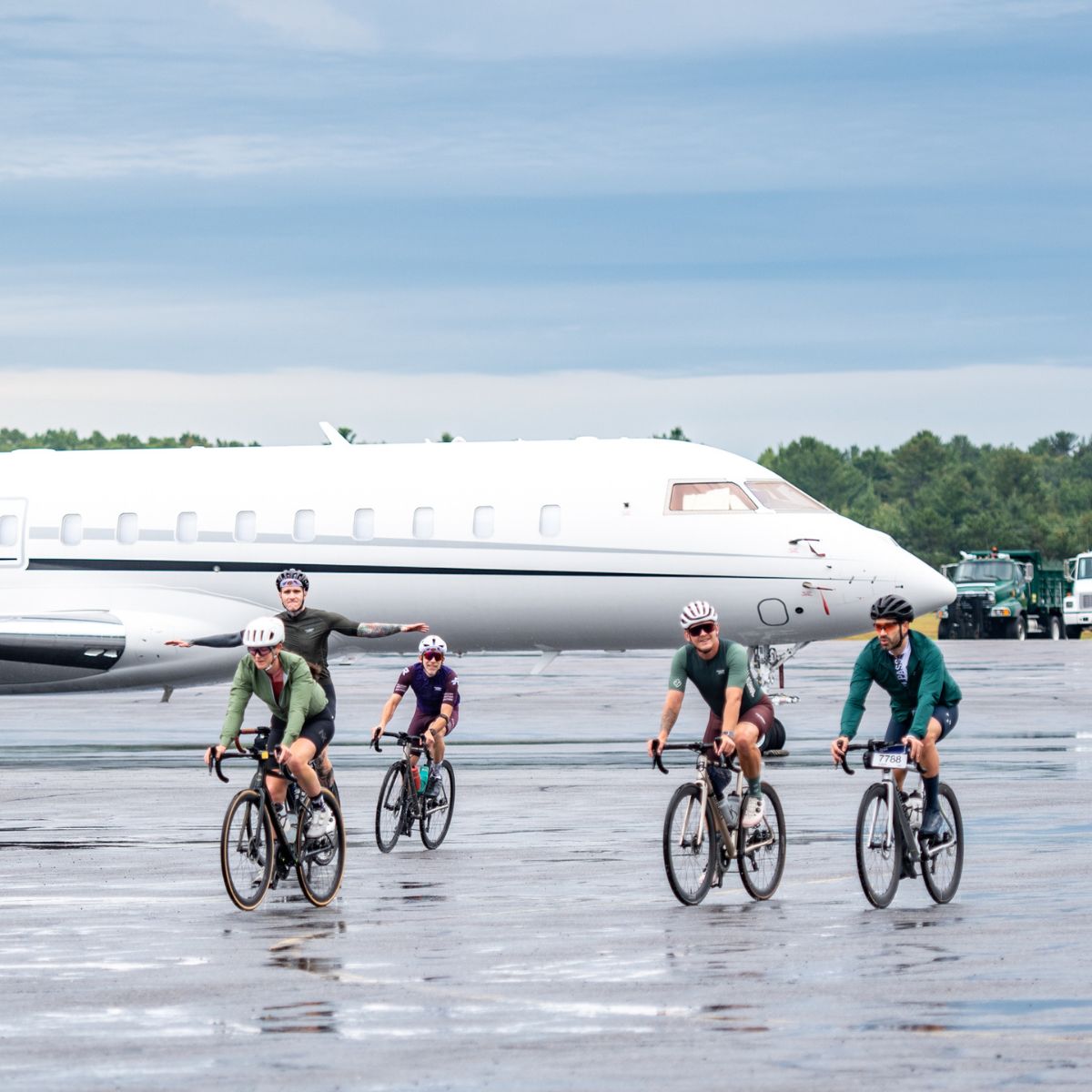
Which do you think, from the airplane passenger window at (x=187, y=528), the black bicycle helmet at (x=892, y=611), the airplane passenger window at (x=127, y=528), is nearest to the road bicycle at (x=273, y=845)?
the black bicycle helmet at (x=892, y=611)

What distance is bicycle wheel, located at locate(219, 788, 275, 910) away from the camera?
14.4 metres

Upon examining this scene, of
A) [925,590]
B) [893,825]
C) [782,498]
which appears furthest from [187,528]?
[893,825]

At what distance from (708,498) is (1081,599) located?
167 feet

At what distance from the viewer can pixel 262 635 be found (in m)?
14.7

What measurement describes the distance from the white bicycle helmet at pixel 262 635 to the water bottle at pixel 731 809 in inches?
123

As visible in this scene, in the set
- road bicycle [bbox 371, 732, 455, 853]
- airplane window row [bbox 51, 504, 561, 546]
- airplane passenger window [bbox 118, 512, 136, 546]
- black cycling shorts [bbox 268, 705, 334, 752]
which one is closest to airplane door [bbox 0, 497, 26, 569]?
airplane window row [bbox 51, 504, 561, 546]

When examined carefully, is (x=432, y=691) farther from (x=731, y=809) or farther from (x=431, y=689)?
(x=731, y=809)

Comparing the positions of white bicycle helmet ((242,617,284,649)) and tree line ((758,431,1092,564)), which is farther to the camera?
tree line ((758,431,1092,564))

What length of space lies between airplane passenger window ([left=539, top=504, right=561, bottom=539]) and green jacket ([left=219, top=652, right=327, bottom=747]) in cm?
1450

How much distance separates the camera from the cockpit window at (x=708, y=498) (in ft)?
96.7

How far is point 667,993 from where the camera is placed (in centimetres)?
1120

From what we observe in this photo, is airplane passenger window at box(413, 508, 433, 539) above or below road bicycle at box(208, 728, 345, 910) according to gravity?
above

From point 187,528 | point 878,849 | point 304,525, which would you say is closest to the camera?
point 878,849

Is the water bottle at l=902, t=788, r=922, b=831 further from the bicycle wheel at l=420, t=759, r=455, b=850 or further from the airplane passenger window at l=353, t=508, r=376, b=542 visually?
the airplane passenger window at l=353, t=508, r=376, b=542
